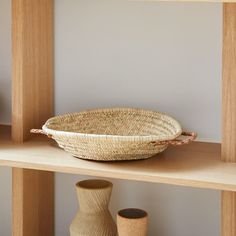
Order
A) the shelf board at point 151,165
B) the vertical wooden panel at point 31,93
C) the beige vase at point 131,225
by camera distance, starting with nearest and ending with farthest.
Result: the shelf board at point 151,165, the beige vase at point 131,225, the vertical wooden panel at point 31,93

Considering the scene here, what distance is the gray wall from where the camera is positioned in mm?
1661

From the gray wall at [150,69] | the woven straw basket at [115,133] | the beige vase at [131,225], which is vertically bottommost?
the beige vase at [131,225]

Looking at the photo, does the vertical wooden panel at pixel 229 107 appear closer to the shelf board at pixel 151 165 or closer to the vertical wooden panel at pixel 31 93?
the shelf board at pixel 151 165

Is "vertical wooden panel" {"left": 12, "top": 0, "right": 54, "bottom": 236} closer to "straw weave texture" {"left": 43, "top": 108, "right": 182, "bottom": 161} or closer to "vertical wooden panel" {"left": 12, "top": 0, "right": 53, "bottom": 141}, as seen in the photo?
"vertical wooden panel" {"left": 12, "top": 0, "right": 53, "bottom": 141}

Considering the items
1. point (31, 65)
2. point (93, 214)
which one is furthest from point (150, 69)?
point (93, 214)

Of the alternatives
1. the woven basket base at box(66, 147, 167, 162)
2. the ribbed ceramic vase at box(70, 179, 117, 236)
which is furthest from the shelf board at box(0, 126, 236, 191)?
the ribbed ceramic vase at box(70, 179, 117, 236)

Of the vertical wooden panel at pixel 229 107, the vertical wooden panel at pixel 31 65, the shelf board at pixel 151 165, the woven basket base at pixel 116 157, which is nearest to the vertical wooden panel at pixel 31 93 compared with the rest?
the vertical wooden panel at pixel 31 65

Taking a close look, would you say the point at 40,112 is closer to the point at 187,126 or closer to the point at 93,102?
the point at 93,102

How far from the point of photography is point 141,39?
171 centimetres

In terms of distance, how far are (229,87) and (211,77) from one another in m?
0.24

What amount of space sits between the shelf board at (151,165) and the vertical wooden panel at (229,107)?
6cm

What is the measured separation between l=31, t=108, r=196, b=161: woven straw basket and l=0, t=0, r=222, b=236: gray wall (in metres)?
0.12

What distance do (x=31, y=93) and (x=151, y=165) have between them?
1.44ft

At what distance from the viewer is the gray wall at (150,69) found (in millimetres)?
1661
